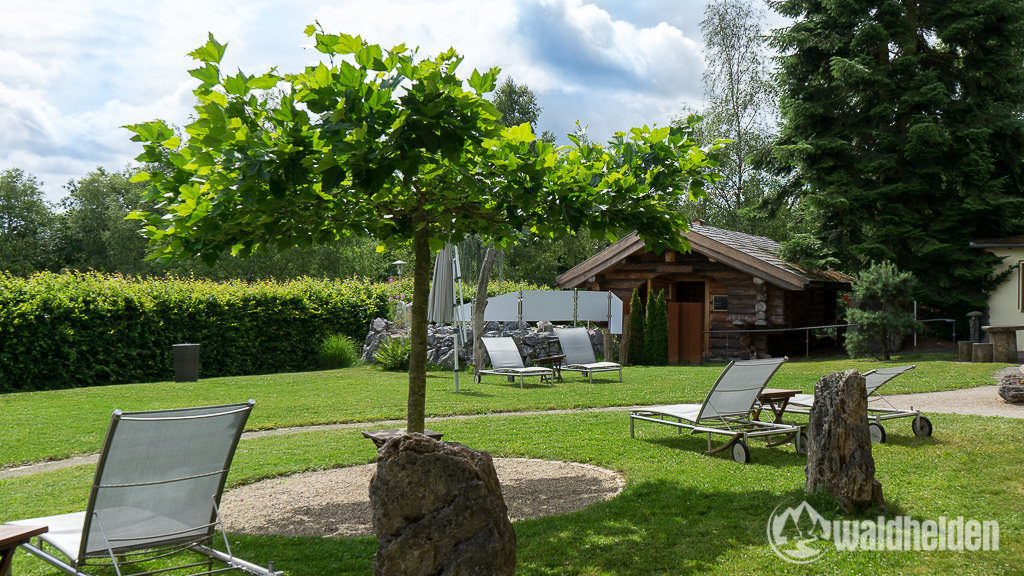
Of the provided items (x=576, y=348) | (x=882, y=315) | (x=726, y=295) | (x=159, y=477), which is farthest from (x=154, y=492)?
(x=726, y=295)

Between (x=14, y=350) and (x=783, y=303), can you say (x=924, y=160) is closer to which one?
(x=783, y=303)

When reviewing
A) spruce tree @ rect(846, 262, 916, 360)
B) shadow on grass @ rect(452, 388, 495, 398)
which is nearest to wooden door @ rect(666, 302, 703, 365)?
spruce tree @ rect(846, 262, 916, 360)

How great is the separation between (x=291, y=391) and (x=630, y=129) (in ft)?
34.0

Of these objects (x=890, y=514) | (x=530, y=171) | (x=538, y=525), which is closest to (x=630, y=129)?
(x=530, y=171)

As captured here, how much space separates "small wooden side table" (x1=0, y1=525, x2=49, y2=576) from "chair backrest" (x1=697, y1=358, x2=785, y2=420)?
19.3ft

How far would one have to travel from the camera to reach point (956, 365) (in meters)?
15.8

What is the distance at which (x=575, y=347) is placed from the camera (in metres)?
16.6

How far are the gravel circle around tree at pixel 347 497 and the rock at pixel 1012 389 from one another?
7635mm

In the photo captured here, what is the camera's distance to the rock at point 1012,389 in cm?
1063

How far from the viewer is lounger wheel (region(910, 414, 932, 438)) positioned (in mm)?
8062

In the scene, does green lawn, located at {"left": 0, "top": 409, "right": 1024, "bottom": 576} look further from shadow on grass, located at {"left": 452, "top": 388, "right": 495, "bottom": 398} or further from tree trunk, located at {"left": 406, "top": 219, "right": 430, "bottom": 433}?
shadow on grass, located at {"left": 452, "top": 388, "right": 495, "bottom": 398}

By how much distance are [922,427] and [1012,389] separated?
3.89m

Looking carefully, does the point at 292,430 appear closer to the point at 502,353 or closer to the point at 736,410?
the point at 736,410

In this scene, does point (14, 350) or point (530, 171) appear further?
point (14, 350)
